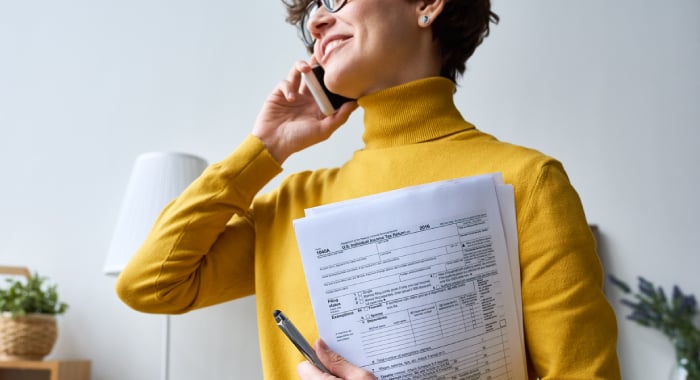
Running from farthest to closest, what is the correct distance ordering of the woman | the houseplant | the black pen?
the houseplant, the woman, the black pen

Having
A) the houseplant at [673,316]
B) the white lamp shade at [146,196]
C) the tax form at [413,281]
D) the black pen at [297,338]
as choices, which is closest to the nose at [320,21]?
the tax form at [413,281]

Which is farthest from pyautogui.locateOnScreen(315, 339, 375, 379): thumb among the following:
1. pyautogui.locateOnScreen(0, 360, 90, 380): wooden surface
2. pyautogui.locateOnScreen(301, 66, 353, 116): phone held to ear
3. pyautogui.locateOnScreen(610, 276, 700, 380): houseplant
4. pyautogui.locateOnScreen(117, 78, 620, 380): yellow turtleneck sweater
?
pyautogui.locateOnScreen(0, 360, 90, 380): wooden surface

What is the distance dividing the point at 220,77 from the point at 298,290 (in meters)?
1.45

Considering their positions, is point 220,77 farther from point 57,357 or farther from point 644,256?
point 644,256

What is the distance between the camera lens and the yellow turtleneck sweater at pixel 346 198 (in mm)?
752

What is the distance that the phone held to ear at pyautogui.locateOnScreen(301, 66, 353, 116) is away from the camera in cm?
102

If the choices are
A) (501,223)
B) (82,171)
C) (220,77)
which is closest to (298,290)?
(501,223)

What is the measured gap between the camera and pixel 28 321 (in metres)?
1.94

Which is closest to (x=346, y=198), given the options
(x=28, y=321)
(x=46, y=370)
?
(x=28, y=321)

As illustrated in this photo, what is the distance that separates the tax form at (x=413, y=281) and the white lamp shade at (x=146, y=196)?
3.88ft

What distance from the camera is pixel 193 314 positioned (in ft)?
6.66

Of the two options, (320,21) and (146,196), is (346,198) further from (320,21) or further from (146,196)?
(146,196)

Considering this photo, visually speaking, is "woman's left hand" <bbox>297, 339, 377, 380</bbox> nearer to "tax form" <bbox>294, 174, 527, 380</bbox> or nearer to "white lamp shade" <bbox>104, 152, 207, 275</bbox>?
"tax form" <bbox>294, 174, 527, 380</bbox>

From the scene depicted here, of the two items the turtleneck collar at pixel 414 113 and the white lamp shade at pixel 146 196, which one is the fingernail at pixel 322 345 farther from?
the white lamp shade at pixel 146 196
